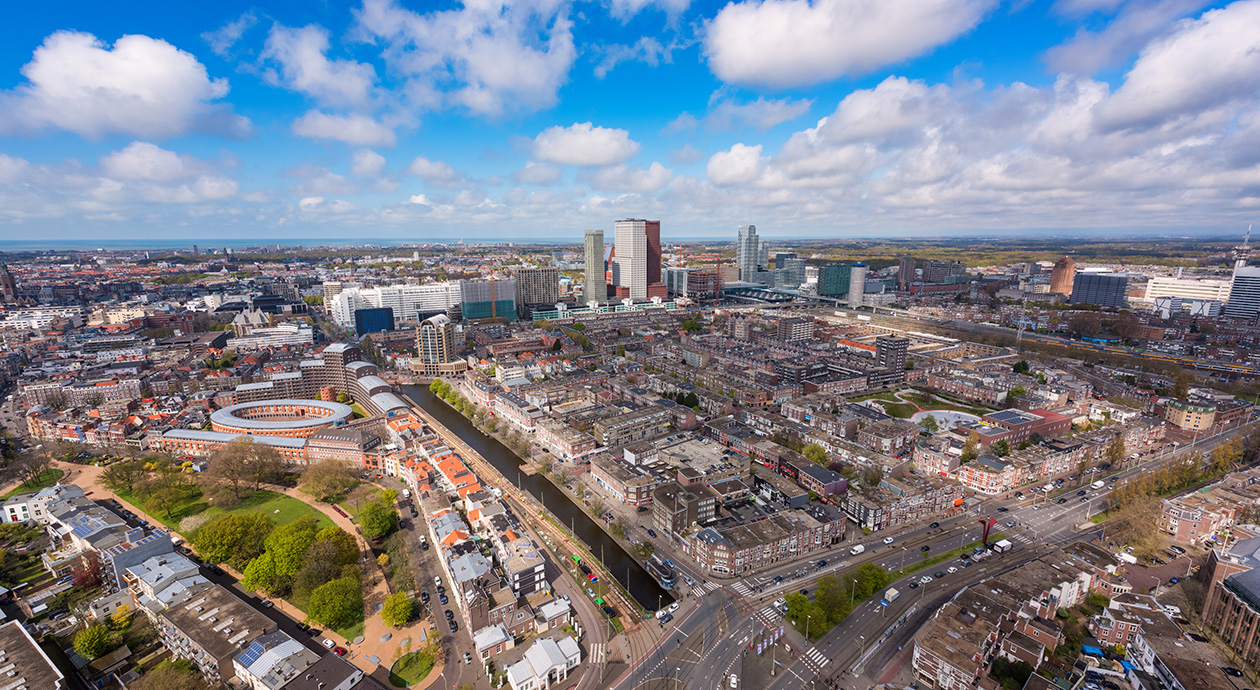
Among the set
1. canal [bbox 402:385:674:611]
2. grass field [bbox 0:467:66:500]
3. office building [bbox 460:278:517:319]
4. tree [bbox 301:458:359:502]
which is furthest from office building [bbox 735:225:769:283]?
grass field [bbox 0:467:66:500]

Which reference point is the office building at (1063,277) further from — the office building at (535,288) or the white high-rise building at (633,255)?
the office building at (535,288)

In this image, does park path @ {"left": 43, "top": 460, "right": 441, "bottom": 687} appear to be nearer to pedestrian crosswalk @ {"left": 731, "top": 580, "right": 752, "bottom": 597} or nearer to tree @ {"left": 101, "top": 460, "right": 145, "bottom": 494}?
tree @ {"left": 101, "top": 460, "right": 145, "bottom": 494}

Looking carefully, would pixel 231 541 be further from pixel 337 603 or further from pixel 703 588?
pixel 703 588

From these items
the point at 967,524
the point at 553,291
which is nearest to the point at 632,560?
the point at 967,524

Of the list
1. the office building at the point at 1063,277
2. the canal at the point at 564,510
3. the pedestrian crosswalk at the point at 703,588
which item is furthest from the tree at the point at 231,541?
the office building at the point at 1063,277

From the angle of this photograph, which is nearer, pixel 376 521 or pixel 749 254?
pixel 376 521

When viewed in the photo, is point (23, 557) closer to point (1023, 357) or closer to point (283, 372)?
point (283, 372)

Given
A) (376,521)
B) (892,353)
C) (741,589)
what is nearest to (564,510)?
(376,521)

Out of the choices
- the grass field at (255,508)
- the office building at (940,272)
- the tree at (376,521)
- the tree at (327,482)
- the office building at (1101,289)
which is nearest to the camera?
the tree at (376,521)
